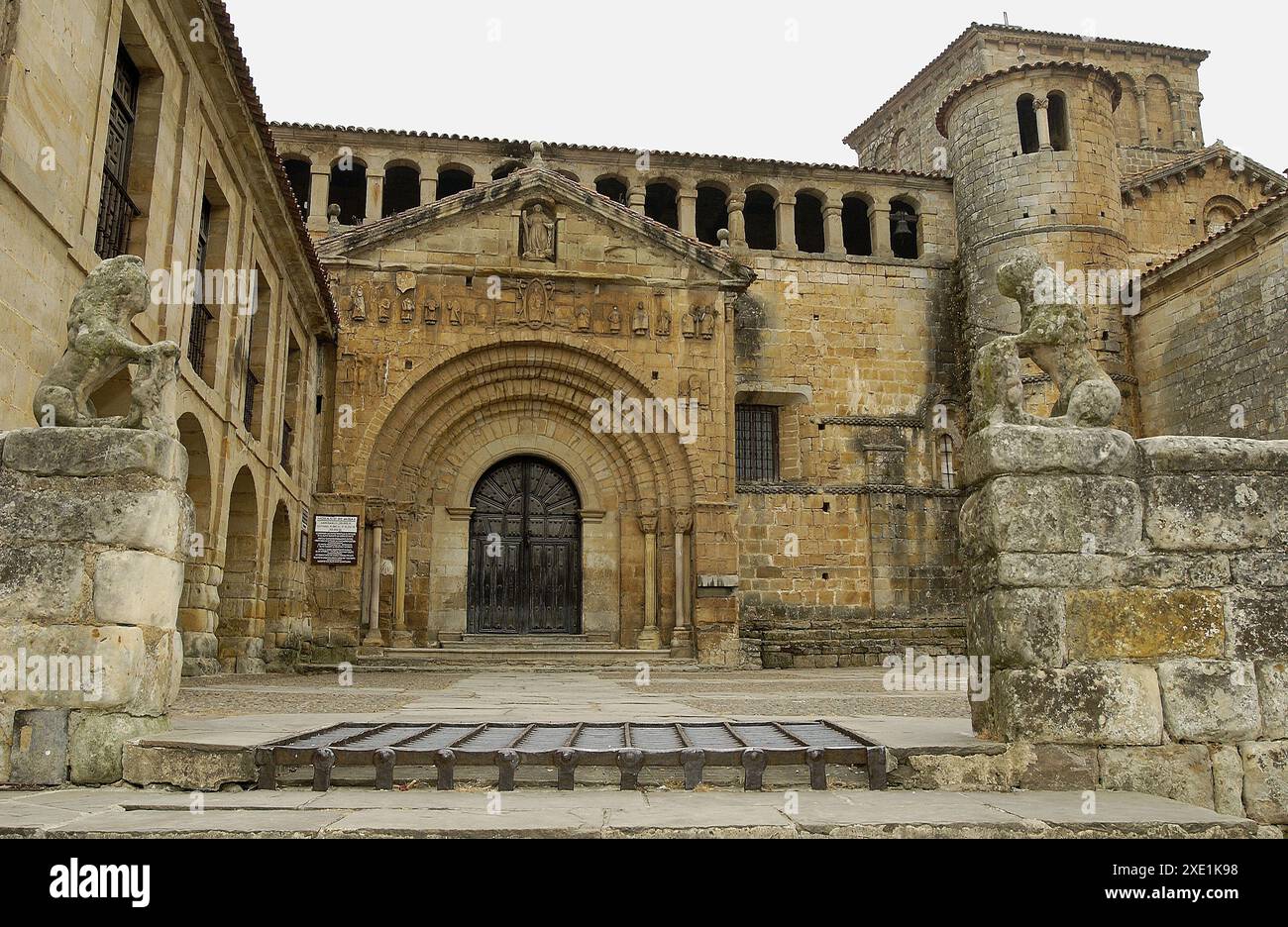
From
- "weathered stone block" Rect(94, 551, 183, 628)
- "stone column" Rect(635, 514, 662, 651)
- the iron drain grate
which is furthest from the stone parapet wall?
"stone column" Rect(635, 514, 662, 651)

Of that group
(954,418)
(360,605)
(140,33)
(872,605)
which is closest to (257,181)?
(140,33)

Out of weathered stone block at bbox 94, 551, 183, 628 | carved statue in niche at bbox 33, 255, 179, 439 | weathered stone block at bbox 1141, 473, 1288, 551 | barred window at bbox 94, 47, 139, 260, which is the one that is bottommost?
weathered stone block at bbox 94, 551, 183, 628

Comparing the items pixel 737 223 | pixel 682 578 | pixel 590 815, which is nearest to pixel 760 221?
pixel 737 223

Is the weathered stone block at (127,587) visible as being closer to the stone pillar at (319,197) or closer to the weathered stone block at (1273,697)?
the weathered stone block at (1273,697)

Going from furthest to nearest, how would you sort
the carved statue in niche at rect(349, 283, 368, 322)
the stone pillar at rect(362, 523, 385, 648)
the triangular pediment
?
the triangular pediment < the carved statue in niche at rect(349, 283, 368, 322) < the stone pillar at rect(362, 523, 385, 648)

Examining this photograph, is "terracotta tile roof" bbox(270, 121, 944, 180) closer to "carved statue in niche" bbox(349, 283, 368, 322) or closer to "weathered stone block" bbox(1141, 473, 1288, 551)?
"carved statue in niche" bbox(349, 283, 368, 322)

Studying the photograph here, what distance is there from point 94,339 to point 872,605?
55.6 ft

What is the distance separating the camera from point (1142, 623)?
4.50 metres

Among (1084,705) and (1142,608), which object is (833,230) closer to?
(1142,608)

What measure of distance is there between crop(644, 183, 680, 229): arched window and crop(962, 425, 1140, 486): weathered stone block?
18881 millimetres

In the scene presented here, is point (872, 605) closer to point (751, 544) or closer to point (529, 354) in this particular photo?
point (751, 544)

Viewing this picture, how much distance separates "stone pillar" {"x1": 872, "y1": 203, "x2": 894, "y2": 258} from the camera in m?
22.2

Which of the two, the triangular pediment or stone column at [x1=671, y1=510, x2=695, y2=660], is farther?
the triangular pediment

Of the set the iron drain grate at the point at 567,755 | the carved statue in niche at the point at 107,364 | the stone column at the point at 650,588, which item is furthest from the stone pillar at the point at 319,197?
the iron drain grate at the point at 567,755
